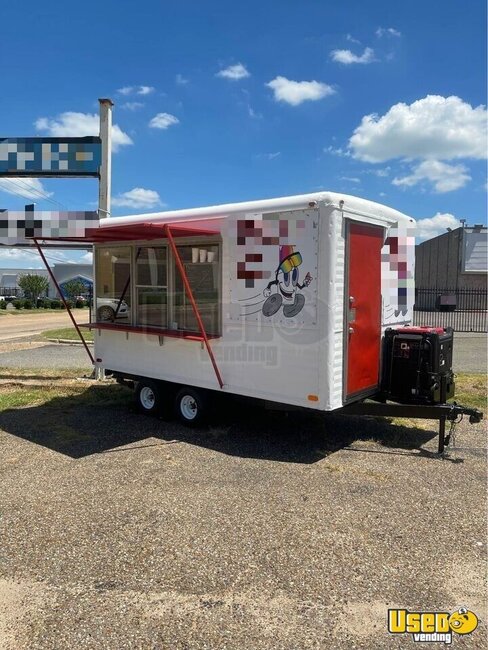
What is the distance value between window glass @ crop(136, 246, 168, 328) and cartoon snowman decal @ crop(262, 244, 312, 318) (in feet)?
5.77

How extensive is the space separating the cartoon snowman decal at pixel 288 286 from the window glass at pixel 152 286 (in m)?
1.76

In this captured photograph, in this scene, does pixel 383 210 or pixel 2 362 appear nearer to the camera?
pixel 383 210

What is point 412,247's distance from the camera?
6.65 metres

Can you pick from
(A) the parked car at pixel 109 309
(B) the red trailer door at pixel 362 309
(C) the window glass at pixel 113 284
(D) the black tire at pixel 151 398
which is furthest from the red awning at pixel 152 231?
(D) the black tire at pixel 151 398

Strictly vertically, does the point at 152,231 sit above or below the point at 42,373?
above

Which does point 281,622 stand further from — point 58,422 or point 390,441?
point 58,422

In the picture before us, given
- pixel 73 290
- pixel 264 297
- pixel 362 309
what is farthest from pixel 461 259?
pixel 73 290

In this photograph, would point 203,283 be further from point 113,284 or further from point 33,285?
point 33,285

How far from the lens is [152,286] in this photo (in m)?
6.98

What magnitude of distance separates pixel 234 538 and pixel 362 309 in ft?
9.53

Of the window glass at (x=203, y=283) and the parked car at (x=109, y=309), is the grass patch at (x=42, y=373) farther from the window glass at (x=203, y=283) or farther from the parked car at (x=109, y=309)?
the window glass at (x=203, y=283)

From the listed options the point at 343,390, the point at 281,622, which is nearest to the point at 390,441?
the point at 343,390

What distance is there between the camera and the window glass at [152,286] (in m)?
6.84

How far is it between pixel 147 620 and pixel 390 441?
154 inches
